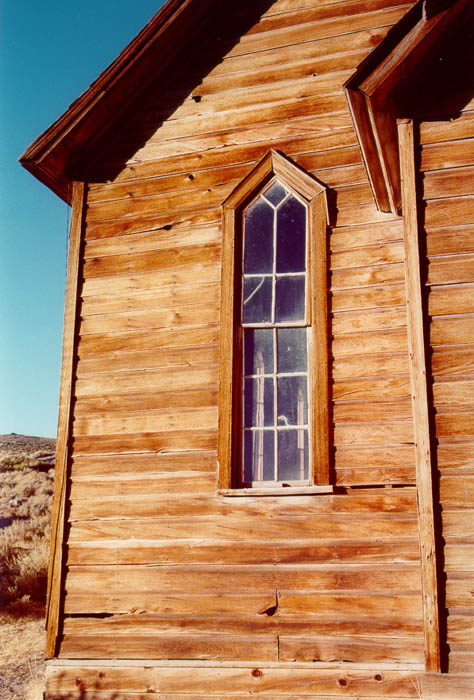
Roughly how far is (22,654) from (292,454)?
27.2ft

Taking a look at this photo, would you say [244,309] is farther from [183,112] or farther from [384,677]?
[384,677]


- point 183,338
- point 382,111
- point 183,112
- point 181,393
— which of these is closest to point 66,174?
point 183,112

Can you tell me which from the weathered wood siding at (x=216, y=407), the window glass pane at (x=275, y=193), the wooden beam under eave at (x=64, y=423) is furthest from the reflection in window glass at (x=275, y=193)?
the wooden beam under eave at (x=64, y=423)

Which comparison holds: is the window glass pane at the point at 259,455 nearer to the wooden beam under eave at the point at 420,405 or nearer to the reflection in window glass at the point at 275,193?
the wooden beam under eave at the point at 420,405

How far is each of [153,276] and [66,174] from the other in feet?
5.20

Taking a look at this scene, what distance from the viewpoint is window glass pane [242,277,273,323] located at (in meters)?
6.18

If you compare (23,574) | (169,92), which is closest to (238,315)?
(169,92)

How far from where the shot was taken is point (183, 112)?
269 inches

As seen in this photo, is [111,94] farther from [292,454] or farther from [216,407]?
[292,454]

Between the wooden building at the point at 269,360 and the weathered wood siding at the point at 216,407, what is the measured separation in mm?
20

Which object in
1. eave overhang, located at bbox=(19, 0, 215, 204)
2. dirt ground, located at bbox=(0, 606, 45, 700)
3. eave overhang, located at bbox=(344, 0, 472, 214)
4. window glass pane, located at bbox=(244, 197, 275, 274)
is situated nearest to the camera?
eave overhang, located at bbox=(344, 0, 472, 214)

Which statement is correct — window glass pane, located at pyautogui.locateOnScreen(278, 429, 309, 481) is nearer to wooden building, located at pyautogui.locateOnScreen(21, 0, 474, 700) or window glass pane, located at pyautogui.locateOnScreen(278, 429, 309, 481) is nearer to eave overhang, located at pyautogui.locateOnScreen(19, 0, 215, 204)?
wooden building, located at pyautogui.locateOnScreen(21, 0, 474, 700)

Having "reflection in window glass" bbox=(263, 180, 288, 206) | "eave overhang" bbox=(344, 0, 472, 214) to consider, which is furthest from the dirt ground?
"eave overhang" bbox=(344, 0, 472, 214)

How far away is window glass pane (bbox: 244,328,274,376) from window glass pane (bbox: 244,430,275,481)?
1.92 ft
